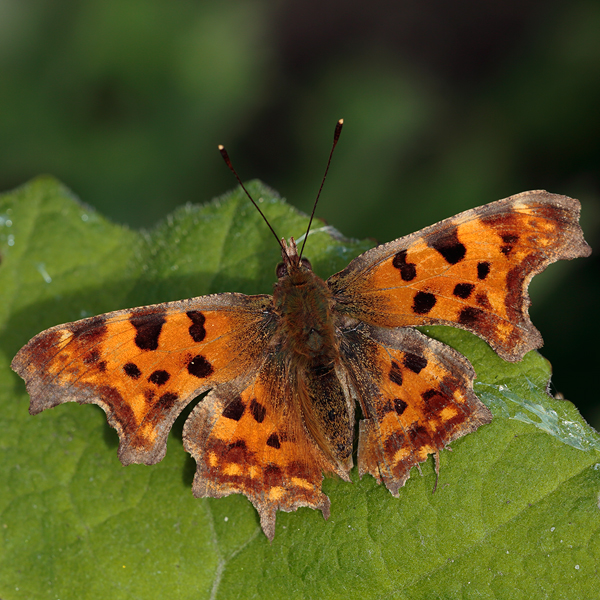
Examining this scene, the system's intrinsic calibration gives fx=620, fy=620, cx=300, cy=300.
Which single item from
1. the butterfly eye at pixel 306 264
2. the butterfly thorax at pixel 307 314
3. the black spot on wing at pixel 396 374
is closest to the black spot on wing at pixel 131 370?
the butterfly thorax at pixel 307 314

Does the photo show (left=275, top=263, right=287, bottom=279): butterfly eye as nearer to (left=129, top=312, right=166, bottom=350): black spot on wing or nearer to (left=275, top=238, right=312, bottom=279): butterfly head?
(left=275, top=238, right=312, bottom=279): butterfly head

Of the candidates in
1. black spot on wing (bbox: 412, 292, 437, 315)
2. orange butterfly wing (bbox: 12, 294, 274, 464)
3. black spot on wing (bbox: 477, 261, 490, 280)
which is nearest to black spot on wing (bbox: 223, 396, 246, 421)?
orange butterfly wing (bbox: 12, 294, 274, 464)

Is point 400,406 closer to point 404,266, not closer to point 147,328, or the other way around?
point 404,266

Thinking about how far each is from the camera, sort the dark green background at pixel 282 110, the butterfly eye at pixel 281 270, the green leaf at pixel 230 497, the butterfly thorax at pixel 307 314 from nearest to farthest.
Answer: the green leaf at pixel 230 497
the butterfly thorax at pixel 307 314
the butterfly eye at pixel 281 270
the dark green background at pixel 282 110

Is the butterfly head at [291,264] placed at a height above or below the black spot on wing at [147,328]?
below

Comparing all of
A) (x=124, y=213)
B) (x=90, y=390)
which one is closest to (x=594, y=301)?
(x=90, y=390)

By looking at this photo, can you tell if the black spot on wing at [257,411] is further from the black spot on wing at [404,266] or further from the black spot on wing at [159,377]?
the black spot on wing at [404,266]

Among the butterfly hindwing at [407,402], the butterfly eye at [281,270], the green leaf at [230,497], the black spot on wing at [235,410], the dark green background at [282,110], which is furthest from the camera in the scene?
the dark green background at [282,110]

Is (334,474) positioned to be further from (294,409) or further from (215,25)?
(215,25)
